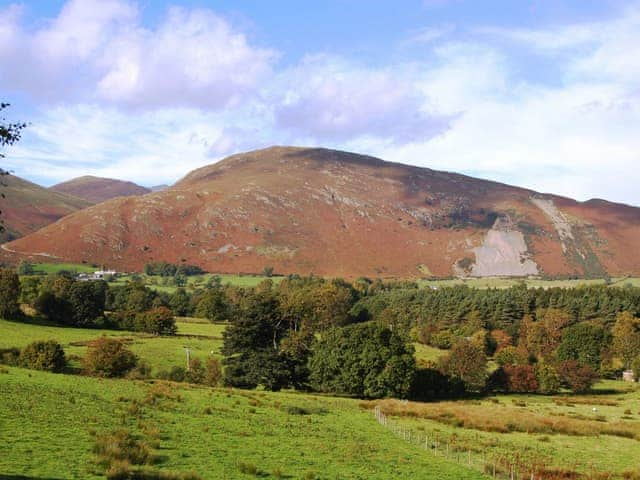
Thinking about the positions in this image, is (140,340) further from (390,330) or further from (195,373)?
(390,330)

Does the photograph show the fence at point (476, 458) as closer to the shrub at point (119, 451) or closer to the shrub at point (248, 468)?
the shrub at point (248, 468)

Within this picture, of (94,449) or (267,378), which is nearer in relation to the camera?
(94,449)

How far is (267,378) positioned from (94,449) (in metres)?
42.1

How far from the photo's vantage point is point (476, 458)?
90.1 ft

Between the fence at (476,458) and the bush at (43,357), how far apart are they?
32.9 meters

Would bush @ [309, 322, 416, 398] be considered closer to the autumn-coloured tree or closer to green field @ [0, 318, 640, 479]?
green field @ [0, 318, 640, 479]

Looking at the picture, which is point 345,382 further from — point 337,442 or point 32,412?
point 32,412

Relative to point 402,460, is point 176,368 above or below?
below

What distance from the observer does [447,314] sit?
422 ft

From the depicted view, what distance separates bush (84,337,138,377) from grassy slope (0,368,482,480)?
57.0 feet

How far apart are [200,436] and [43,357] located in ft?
109

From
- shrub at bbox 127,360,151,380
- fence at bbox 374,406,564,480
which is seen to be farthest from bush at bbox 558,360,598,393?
shrub at bbox 127,360,151,380

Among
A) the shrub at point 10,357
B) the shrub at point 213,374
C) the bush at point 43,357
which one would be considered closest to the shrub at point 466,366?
the shrub at point 213,374

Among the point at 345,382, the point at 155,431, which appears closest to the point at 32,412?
the point at 155,431
